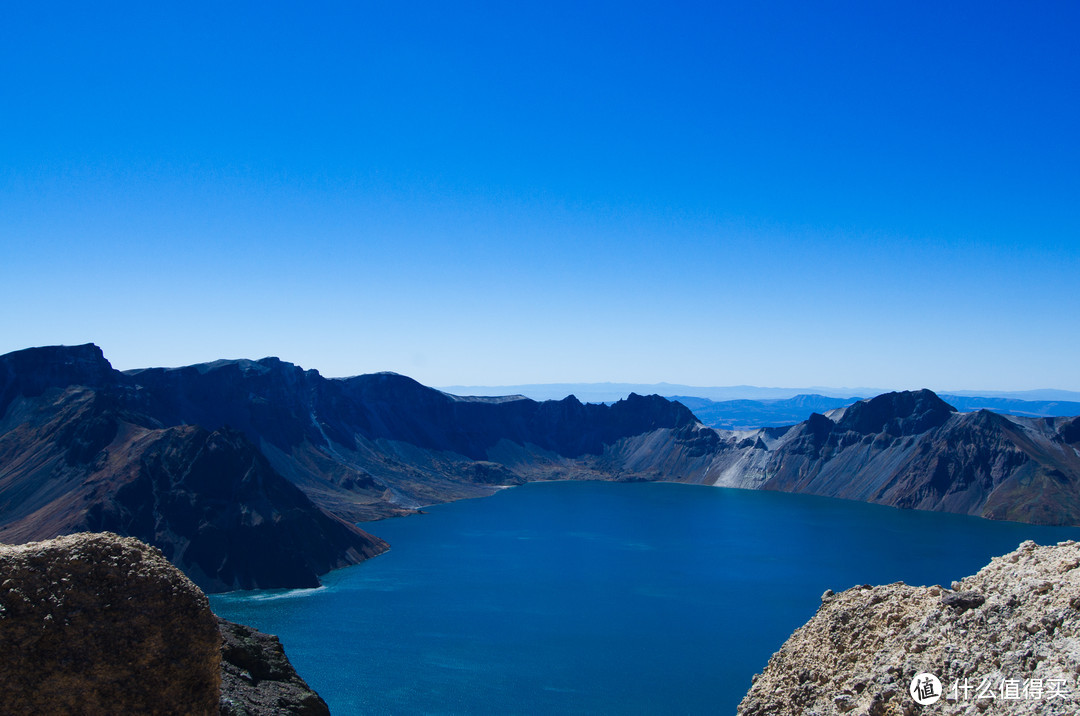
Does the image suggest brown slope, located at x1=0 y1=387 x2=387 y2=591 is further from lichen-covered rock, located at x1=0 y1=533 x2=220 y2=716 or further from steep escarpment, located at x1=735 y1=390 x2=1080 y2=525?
steep escarpment, located at x1=735 y1=390 x2=1080 y2=525

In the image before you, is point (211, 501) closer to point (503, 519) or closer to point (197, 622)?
point (503, 519)

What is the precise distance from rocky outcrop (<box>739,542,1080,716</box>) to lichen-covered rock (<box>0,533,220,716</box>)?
14.0 meters

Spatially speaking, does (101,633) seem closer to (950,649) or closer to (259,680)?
(259,680)

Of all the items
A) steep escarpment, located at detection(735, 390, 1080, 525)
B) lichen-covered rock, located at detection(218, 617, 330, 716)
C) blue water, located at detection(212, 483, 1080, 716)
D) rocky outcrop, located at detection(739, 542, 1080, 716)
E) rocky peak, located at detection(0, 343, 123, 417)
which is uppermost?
rocky peak, located at detection(0, 343, 123, 417)

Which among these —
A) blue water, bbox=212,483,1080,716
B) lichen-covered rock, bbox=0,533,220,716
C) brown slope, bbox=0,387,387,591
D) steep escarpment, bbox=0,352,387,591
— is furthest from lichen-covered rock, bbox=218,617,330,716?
brown slope, bbox=0,387,387,591

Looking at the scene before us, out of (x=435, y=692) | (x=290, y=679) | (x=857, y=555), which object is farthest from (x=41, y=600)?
(x=857, y=555)

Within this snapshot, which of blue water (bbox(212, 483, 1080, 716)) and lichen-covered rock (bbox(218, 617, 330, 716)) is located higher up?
lichen-covered rock (bbox(218, 617, 330, 716))

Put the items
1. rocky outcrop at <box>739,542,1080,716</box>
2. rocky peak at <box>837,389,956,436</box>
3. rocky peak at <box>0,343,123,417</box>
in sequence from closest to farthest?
1. rocky outcrop at <box>739,542,1080,716</box>
2. rocky peak at <box>0,343,123,417</box>
3. rocky peak at <box>837,389,956,436</box>

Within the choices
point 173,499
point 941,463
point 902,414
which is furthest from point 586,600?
point 902,414

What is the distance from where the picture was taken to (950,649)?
1622 centimetres

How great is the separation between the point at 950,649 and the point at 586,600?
243ft

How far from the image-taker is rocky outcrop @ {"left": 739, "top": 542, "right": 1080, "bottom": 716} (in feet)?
47.0

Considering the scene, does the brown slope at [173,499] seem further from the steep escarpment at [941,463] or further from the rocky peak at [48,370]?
the steep escarpment at [941,463]

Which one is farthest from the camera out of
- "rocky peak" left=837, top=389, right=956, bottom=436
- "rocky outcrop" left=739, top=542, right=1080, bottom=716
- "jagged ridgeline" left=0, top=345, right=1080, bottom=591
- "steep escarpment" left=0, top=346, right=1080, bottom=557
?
"rocky peak" left=837, top=389, right=956, bottom=436
